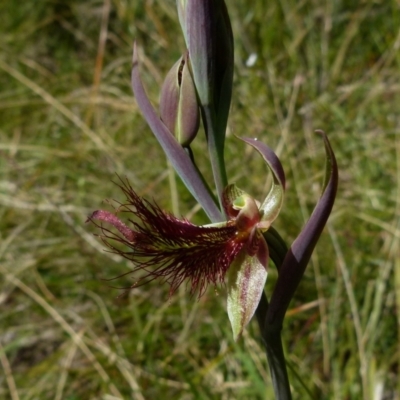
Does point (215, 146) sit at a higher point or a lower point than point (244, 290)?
higher

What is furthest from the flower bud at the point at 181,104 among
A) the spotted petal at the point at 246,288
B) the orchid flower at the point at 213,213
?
the spotted petal at the point at 246,288

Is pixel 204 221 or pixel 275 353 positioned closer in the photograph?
pixel 275 353

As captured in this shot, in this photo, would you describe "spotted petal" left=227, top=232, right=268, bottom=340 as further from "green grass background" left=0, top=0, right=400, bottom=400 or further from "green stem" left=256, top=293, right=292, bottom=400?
"green grass background" left=0, top=0, right=400, bottom=400

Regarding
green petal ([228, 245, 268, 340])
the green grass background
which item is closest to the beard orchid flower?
green petal ([228, 245, 268, 340])

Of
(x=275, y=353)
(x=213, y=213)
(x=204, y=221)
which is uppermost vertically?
(x=204, y=221)

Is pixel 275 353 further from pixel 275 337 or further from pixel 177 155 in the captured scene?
pixel 177 155

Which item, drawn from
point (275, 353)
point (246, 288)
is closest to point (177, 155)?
point (246, 288)
